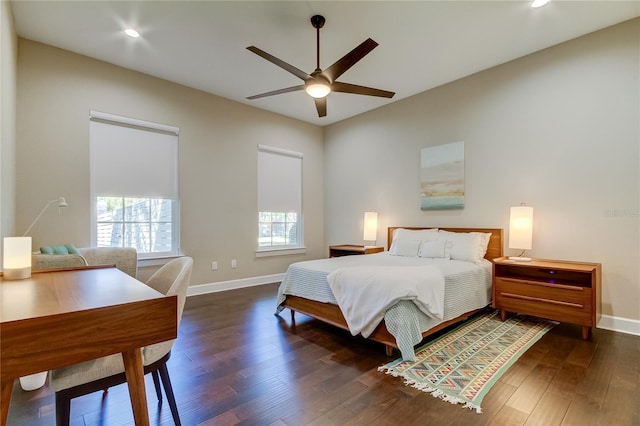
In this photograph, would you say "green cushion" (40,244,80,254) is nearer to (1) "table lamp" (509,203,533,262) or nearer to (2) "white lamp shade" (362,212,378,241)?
(2) "white lamp shade" (362,212,378,241)

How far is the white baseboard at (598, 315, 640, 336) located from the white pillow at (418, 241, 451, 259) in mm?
1555

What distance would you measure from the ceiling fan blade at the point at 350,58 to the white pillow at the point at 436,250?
2400mm

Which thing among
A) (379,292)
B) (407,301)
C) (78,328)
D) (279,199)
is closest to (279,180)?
(279,199)

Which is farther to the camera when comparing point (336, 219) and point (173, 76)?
point (336, 219)

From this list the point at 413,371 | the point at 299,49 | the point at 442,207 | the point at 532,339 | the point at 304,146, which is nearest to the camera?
the point at 413,371

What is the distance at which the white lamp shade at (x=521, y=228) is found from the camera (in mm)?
3329

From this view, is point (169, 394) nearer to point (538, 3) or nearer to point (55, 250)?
point (55, 250)

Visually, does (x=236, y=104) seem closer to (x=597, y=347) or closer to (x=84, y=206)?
(x=84, y=206)

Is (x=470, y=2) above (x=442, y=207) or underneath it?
above

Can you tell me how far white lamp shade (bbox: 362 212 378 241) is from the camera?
5.09 metres

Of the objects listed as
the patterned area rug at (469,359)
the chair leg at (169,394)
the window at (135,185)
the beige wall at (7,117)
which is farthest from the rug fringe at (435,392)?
the window at (135,185)

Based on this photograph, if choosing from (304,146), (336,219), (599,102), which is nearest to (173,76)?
(304,146)

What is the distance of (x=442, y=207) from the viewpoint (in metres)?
4.34

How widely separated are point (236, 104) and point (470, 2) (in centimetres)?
351
